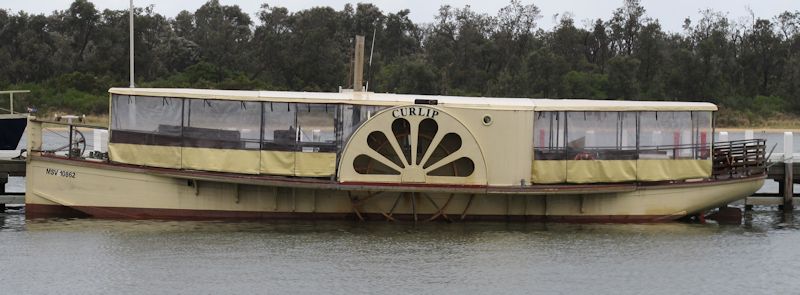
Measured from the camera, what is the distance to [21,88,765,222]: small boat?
28703mm

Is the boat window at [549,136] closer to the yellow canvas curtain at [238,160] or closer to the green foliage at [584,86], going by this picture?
the yellow canvas curtain at [238,160]

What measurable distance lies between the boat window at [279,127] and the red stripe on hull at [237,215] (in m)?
1.52

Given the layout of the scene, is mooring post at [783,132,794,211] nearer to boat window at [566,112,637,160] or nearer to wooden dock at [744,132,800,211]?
wooden dock at [744,132,800,211]

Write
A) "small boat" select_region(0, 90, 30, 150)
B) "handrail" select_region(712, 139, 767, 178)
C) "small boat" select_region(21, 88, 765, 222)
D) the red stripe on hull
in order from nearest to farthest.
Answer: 1. "small boat" select_region(21, 88, 765, 222)
2. the red stripe on hull
3. "handrail" select_region(712, 139, 767, 178)
4. "small boat" select_region(0, 90, 30, 150)

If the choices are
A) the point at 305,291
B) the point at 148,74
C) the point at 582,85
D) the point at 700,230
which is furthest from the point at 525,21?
the point at 305,291

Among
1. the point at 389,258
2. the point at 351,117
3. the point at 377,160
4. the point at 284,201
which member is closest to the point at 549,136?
the point at 377,160

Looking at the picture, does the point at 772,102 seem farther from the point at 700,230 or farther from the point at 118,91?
the point at 118,91

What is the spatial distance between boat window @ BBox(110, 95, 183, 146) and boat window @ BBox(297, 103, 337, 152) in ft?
8.04

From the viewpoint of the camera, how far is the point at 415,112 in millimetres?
28516

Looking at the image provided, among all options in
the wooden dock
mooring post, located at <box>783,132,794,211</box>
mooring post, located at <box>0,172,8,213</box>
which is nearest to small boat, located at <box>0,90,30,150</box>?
mooring post, located at <box>0,172,8,213</box>

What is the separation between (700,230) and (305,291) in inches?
413

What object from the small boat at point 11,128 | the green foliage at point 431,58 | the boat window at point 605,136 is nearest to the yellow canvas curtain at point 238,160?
the small boat at point 11,128

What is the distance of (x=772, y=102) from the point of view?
255ft

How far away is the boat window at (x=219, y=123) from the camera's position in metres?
28.8
